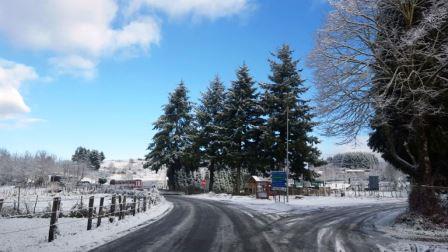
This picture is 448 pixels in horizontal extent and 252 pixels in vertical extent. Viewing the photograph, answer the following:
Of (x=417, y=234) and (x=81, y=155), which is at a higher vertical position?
(x=81, y=155)

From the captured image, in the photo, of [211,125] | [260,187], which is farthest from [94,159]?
[260,187]

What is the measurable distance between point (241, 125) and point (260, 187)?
9.26 metres

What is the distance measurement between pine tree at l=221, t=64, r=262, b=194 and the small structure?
6.58 feet

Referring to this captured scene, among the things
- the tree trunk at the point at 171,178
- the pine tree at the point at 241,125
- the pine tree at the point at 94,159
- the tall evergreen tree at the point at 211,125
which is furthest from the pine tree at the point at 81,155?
the pine tree at the point at 241,125

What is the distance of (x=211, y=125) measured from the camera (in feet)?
185

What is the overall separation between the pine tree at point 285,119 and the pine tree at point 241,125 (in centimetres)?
202

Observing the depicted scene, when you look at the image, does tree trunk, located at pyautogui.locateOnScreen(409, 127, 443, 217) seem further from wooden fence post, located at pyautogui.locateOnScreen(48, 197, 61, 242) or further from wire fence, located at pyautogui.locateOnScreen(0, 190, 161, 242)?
wooden fence post, located at pyautogui.locateOnScreen(48, 197, 61, 242)

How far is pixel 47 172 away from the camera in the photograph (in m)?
144

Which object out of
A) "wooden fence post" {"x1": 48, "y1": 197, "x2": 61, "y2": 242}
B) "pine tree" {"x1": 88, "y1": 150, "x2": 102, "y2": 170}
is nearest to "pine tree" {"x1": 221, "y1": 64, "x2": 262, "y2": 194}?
"wooden fence post" {"x1": 48, "y1": 197, "x2": 61, "y2": 242}

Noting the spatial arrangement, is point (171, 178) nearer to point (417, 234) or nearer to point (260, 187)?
point (260, 187)

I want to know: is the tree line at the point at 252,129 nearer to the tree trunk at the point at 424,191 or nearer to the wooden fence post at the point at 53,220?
the tree trunk at the point at 424,191

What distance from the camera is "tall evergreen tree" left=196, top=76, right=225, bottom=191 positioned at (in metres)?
55.5

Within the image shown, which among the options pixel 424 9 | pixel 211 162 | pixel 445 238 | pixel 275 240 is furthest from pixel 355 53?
pixel 211 162

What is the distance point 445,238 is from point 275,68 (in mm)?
38657
